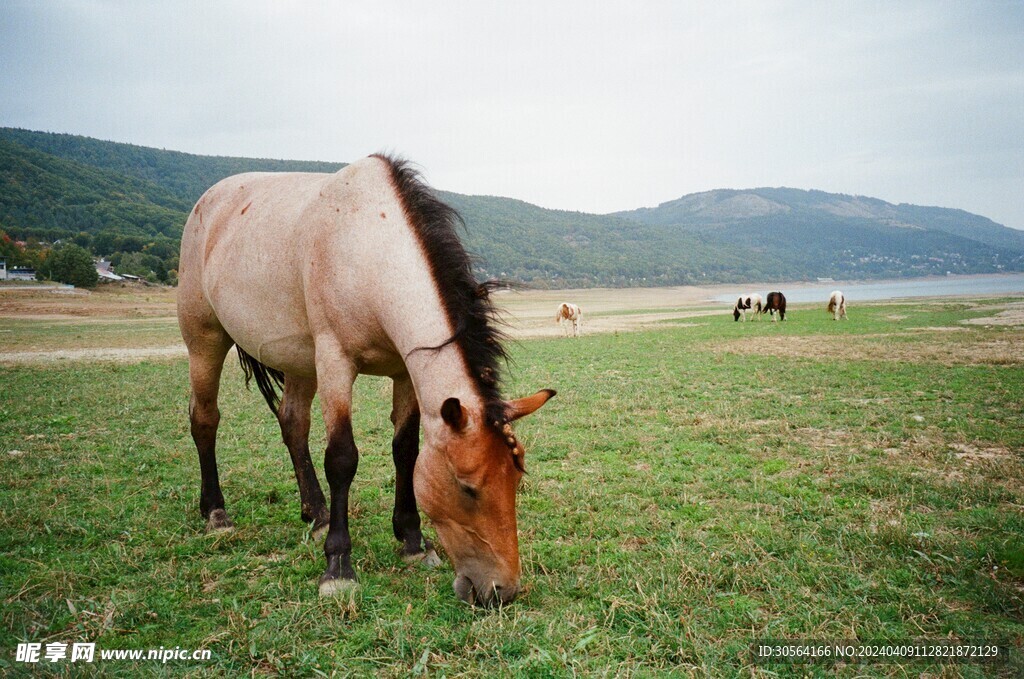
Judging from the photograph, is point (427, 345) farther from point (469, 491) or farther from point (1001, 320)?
point (1001, 320)

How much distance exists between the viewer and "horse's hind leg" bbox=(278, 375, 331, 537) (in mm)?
4992

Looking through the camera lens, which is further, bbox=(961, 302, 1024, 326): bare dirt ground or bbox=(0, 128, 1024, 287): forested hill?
bbox=(0, 128, 1024, 287): forested hill

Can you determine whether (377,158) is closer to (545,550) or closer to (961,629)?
(545,550)

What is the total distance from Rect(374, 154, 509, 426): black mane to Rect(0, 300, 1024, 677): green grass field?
4.69 feet

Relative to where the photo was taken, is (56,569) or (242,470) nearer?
(56,569)

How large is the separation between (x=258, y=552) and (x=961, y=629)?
4904mm

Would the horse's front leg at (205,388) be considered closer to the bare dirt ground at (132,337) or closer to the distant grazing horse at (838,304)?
the bare dirt ground at (132,337)

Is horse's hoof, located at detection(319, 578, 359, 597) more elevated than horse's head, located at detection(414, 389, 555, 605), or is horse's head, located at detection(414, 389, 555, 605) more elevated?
horse's head, located at detection(414, 389, 555, 605)

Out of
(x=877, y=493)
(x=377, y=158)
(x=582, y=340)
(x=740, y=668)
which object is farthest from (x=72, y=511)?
(x=582, y=340)

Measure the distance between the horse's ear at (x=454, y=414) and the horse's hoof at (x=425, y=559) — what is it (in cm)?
160

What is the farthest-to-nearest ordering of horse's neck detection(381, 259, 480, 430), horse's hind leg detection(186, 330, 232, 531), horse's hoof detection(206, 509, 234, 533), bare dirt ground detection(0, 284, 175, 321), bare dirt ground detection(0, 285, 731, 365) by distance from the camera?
bare dirt ground detection(0, 284, 175, 321), bare dirt ground detection(0, 285, 731, 365), horse's hind leg detection(186, 330, 232, 531), horse's hoof detection(206, 509, 234, 533), horse's neck detection(381, 259, 480, 430)

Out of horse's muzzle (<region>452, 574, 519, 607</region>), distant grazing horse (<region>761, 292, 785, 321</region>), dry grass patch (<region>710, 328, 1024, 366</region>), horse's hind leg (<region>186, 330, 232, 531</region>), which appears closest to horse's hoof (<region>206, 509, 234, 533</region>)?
horse's hind leg (<region>186, 330, 232, 531</region>)

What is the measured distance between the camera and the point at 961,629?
291cm

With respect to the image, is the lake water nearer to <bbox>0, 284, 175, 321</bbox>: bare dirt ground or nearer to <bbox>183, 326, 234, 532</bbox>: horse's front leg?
<bbox>0, 284, 175, 321</bbox>: bare dirt ground
